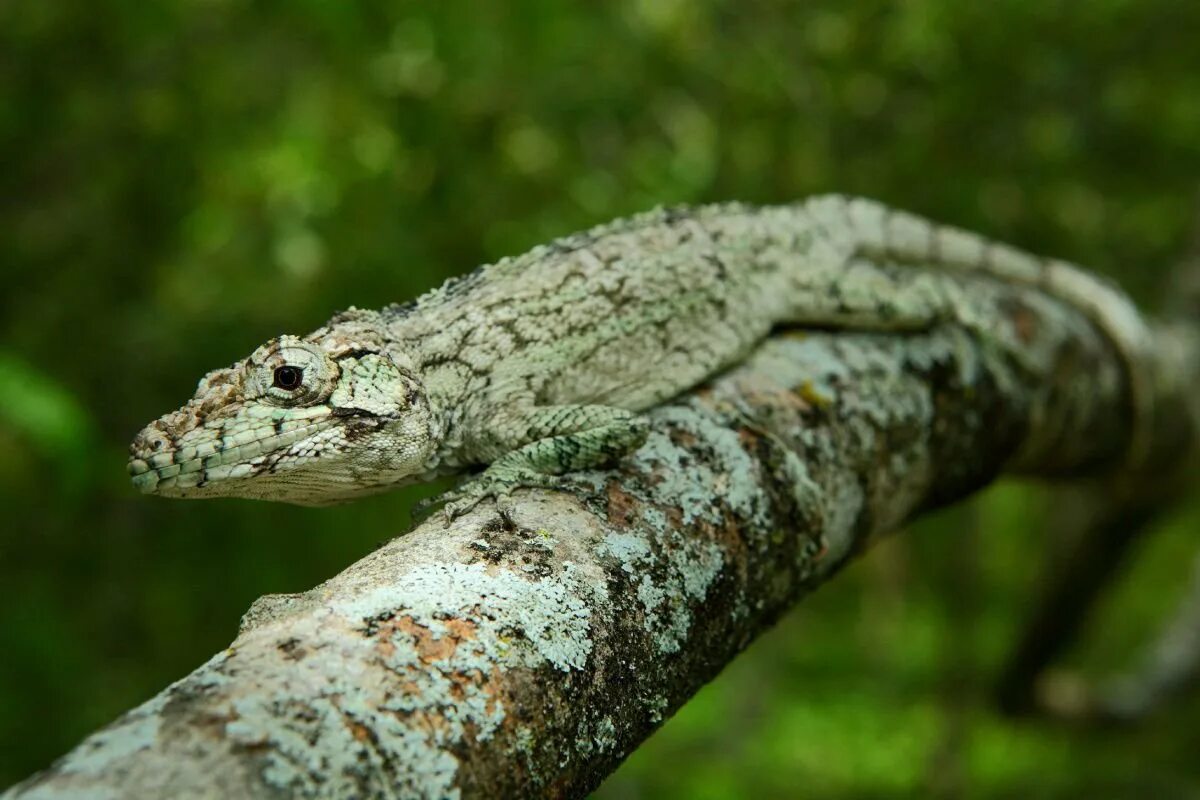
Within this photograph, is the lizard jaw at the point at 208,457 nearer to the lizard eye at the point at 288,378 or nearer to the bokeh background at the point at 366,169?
the lizard eye at the point at 288,378

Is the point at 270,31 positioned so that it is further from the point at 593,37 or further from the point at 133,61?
Answer: the point at 593,37

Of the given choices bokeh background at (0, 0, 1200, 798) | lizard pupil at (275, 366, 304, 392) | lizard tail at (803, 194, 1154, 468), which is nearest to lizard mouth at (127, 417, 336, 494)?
lizard pupil at (275, 366, 304, 392)

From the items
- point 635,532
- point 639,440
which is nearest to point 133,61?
point 639,440

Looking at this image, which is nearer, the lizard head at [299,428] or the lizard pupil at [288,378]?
the lizard head at [299,428]

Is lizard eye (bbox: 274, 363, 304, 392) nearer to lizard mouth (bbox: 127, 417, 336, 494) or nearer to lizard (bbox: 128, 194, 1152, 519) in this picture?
lizard (bbox: 128, 194, 1152, 519)

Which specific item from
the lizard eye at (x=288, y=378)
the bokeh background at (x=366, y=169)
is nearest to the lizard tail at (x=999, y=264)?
the bokeh background at (x=366, y=169)

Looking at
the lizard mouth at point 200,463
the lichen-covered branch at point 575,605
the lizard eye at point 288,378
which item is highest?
the lizard eye at point 288,378

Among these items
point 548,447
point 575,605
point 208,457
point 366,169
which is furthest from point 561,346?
point 366,169
